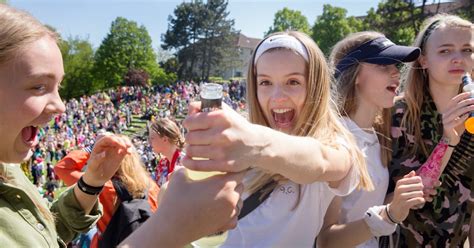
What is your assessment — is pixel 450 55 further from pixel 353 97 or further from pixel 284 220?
pixel 284 220

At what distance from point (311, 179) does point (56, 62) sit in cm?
109

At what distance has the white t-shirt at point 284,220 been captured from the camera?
184 cm

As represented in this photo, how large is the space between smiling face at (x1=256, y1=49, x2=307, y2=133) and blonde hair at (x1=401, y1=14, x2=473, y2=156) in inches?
46.3

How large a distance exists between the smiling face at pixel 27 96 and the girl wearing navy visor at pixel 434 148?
2148 millimetres

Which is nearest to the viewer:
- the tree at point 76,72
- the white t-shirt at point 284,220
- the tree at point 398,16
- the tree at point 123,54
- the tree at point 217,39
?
the white t-shirt at point 284,220

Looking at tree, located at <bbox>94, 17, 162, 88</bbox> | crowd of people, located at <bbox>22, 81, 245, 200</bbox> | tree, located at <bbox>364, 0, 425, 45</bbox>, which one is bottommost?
crowd of people, located at <bbox>22, 81, 245, 200</bbox>

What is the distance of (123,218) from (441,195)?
7.91 feet

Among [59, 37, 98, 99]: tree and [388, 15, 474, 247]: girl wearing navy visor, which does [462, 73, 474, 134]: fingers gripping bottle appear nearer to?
[388, 15, 474, 247]: girl wearing navy visor

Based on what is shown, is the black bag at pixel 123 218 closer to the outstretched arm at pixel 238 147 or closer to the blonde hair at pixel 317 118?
the blonde hair at pixel 317 118

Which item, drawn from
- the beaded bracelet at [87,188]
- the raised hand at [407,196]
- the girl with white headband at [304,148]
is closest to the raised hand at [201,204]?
the girl with white headband at [304,148]

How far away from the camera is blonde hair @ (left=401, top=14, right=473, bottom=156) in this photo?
109 inches

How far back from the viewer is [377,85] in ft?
8.80

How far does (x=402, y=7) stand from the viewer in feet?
105

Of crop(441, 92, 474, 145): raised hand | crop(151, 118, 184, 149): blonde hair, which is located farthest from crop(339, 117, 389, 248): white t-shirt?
crop(151, 118, 184, 149): blonde hair
